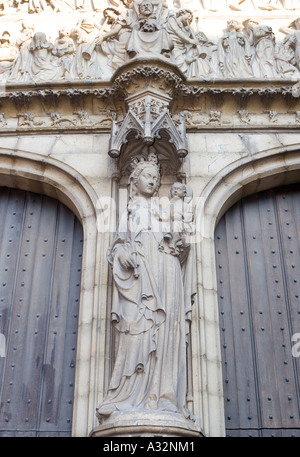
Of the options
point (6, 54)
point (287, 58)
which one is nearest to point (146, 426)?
point (287, 58)

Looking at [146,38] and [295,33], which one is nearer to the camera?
[146,38]

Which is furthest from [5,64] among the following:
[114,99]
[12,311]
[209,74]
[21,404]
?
[21,404]

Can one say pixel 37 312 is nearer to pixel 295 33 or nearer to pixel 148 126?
pixel 148 126

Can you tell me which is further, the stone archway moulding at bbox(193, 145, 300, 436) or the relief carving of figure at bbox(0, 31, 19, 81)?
the relief carving of figure at bbox(0, 31, 19, 81)

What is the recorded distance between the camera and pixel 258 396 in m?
5.84

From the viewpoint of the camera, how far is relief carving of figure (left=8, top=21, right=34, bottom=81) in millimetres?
7348

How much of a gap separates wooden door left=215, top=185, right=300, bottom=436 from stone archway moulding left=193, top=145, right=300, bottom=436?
293mm

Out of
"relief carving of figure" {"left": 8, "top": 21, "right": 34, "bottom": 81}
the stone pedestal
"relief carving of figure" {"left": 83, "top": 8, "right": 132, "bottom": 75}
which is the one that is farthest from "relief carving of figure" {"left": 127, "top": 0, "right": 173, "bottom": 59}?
the stone pedestal

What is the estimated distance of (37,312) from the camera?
634 centimetres

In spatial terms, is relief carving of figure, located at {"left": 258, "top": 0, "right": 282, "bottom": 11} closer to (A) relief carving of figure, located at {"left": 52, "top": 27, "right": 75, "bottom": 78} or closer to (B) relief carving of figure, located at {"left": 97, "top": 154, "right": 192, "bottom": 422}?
(A) relief carving of figure, located at {"left": 52, "top": 27, "right": 75, "bottom": 78}

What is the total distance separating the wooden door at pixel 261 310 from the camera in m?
5.77

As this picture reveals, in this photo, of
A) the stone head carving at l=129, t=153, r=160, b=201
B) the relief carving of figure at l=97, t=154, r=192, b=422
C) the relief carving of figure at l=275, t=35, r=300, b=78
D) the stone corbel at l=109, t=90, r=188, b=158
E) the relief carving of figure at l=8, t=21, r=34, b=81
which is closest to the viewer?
the relief carving of figure at l=97, t=154, r=192, b=422

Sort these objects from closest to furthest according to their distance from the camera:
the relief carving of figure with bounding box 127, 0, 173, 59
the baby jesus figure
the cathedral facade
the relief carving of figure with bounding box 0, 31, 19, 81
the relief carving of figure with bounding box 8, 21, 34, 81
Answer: the cathedral facade, the baby jesus figure, the relief carving of figure with bounding box 127, 0, 173, 59, the relief carving of figure with bounding box 8, 21, 34, 81, the relief carving of figure with bounding box 0, 31, 19, 81

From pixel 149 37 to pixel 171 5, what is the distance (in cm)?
129
